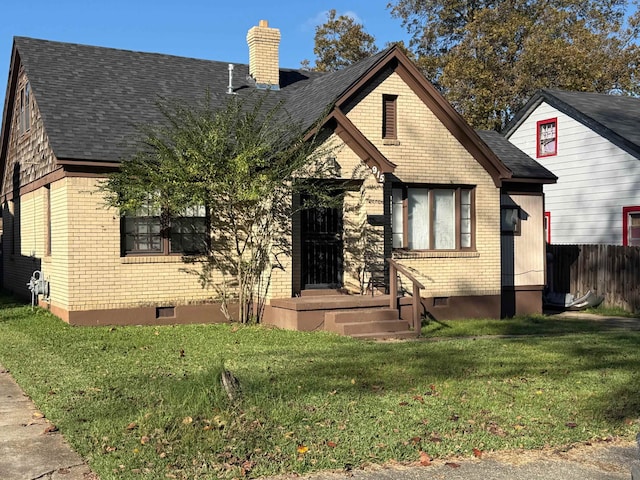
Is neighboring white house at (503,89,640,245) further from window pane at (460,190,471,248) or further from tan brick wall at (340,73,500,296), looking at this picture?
window pane at (460,190,471,248)

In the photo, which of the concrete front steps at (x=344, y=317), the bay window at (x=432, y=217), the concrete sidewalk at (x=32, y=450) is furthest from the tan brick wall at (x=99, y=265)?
the concrete sidewalk at (x=32, y=450)

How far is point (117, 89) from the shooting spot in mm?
16422

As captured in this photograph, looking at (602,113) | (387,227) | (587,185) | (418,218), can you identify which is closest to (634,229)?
(587,185)

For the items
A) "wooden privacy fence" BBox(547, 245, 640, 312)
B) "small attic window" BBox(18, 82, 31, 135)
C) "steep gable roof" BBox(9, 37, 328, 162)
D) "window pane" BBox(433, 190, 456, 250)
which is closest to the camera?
"steep gable roof" BBox(9, 37, 328, 162)

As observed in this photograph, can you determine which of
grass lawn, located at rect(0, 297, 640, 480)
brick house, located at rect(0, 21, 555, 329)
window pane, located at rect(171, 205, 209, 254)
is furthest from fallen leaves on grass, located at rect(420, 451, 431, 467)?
window pane, located at rect(171, 205, 209, 254)

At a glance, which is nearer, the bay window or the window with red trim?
the bay window

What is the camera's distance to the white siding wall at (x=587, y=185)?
20.9m

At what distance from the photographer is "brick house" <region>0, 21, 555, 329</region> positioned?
1395cm

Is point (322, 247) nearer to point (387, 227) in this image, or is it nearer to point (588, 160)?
point (387, 227)

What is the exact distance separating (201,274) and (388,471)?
31.5ft

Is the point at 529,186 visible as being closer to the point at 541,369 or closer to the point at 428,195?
the point at 428,195

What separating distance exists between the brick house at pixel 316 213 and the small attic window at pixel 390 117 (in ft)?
0.08

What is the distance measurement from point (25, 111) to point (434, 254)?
10.4 meters

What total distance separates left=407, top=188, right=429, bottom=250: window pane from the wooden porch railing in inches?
55.2
